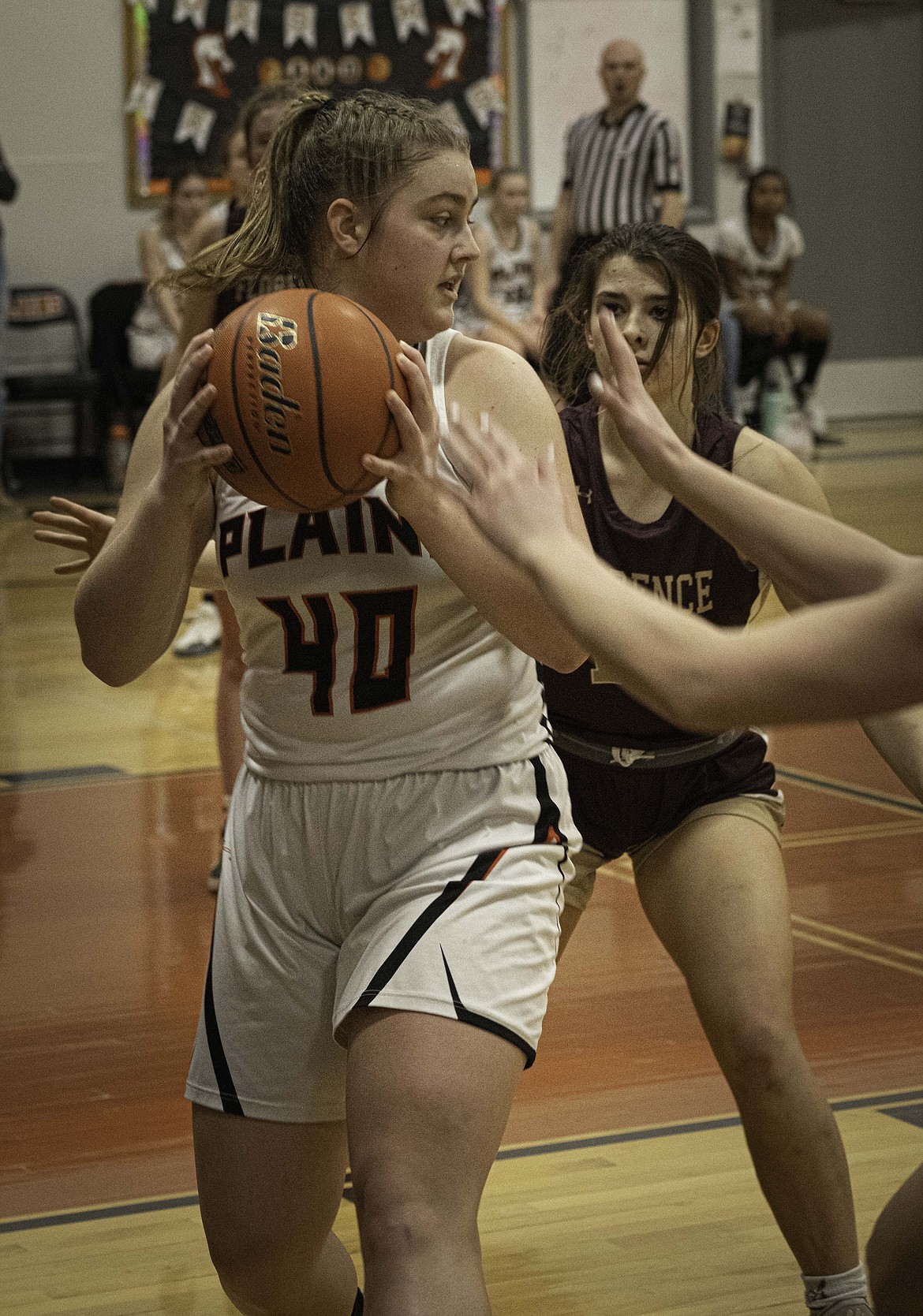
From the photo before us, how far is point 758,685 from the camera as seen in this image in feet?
5.18

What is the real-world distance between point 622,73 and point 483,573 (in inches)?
349

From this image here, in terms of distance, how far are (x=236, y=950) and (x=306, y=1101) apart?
0.63 feet

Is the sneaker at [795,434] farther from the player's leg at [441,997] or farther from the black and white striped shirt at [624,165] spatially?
the player's leg at [441,997]

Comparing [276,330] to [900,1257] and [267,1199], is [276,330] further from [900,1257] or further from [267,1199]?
[900,1257]

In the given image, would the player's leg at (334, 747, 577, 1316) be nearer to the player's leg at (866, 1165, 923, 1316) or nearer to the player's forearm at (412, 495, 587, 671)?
the player's forearm at (412, 495, 587, 671)

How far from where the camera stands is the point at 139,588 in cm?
219

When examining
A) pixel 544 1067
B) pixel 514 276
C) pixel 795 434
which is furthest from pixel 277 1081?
pixel 795 434

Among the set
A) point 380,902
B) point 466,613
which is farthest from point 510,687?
point 380,902

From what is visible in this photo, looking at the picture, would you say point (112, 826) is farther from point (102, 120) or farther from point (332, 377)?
point (102, 120)

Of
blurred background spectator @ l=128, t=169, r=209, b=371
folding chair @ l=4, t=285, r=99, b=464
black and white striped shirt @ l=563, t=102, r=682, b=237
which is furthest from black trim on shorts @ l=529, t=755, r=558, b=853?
folding chair @ l=4, t=285, r=99, b=464

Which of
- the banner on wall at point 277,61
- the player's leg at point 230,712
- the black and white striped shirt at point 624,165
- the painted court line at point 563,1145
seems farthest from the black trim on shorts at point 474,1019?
the banner on wall at point 277,61

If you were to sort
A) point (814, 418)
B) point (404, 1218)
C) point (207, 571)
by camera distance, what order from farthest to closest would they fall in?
point (814, 418), point (207, 571), point (404, 1218)

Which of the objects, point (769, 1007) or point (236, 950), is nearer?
point (236, 950)

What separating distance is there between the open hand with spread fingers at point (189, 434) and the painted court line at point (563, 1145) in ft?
4.24
